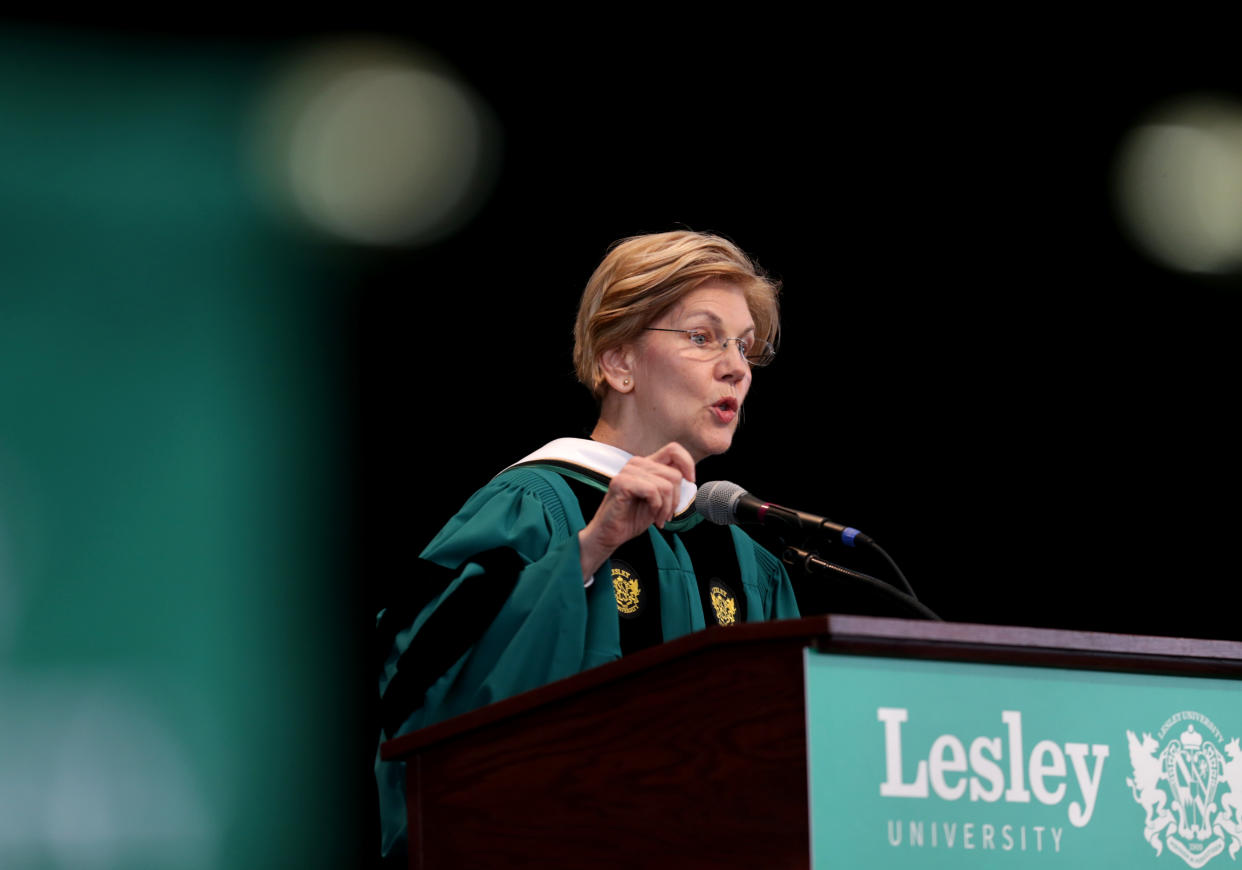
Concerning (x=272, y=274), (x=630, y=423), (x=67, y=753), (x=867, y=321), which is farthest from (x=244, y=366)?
(x=867, y=321)

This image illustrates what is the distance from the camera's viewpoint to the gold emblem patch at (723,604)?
269 centimetres

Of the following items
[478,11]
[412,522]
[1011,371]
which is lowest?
[412,522]

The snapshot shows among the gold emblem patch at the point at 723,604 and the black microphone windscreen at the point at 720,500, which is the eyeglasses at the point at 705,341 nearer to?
the gold emblem patch at the point at 723,604

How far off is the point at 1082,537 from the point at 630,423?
181cm

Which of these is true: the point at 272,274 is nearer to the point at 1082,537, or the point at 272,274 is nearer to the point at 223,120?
the point at 223,120

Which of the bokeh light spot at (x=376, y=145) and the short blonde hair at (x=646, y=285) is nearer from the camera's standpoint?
the short blonde hair at (x=646, y=285)

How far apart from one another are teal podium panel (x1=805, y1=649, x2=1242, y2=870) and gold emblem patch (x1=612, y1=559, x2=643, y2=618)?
3.44 ft

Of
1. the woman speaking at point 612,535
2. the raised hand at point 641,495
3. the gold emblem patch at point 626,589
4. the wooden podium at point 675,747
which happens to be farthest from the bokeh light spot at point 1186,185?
the wooden podium at point 675,747

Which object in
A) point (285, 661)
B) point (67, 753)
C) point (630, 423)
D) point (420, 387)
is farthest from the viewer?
point (420, 387)

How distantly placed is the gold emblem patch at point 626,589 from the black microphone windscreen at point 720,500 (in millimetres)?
351

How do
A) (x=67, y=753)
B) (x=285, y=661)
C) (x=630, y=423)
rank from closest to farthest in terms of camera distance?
1. (x=630, y=423)
2. (x=67, y=753)
3. (x=285, y=661)

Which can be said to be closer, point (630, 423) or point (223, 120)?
point (630, 423)

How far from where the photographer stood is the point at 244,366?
11.5ft

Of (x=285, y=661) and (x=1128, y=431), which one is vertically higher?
(x=1128, y=431)
